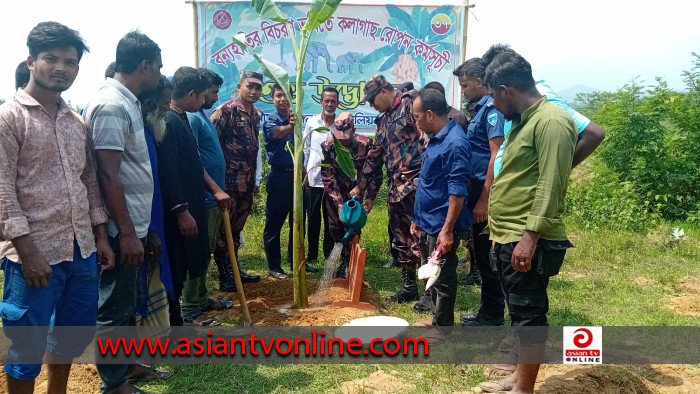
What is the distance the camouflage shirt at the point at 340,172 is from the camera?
530cm

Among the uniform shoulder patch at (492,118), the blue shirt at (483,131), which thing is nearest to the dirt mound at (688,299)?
the blue shirt at (483,131)

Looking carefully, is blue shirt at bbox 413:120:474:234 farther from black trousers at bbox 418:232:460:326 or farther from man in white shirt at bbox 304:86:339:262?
man in white shirt at bbox 304:86:339:262

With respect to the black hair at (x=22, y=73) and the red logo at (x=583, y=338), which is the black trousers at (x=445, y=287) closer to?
the red logo at (x=583, y=338)

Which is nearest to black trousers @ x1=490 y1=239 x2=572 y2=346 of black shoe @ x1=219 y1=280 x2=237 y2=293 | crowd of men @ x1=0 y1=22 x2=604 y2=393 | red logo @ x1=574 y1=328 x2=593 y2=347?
crowd of men @ x1=0 y1=22 x2=604 y2=393

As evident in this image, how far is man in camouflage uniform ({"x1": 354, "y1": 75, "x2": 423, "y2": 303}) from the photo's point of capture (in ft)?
15.3

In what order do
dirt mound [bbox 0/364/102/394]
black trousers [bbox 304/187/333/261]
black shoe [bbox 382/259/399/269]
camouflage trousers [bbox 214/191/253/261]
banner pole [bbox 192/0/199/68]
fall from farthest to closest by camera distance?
1. banner pole [bbox 192/0/199/68]
2. black shoe [bbox 382/259/399/269]
3. black trousers [bbox 304/187/333/261]
4. camouflage trousers [bbox 214/191/253/261]
5. dirt mound [bbox 0/364/102/394]

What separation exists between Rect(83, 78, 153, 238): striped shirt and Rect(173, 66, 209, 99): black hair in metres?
0.92

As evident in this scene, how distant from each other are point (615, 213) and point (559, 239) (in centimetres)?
571

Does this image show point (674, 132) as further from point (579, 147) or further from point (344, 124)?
point (579, 147)

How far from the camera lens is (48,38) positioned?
2.24 metres

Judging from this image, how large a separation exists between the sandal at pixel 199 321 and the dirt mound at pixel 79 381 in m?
0.81

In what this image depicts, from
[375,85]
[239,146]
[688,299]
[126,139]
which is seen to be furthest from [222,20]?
[688,299]

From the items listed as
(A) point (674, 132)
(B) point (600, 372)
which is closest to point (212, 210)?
(B) point (600, 372)

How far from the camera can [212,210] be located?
13.8 ft
